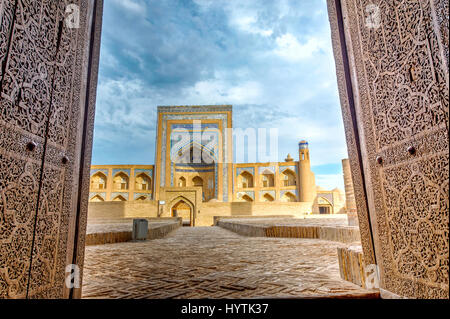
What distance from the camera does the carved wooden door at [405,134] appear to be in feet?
3.34

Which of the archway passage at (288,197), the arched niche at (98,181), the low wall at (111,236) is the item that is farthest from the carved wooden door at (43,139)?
the arched niche at (98,181)

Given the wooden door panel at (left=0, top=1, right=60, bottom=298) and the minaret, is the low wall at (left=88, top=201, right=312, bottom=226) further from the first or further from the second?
the wooden door panel at (left=0, top=1, right=60, bottom=298)

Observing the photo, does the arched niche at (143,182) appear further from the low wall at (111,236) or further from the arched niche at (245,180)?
the low wall at (111,236)

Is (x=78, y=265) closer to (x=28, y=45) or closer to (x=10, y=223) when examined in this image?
(x=10, y=223)

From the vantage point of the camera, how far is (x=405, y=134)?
3.86 ft

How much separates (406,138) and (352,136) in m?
0.37

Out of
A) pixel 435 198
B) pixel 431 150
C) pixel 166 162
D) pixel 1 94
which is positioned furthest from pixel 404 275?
pixel 166 162

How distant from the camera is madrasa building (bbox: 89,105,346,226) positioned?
589 inches

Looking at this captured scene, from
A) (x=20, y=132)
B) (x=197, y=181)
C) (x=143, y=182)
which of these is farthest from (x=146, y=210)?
(x=20, y=132)

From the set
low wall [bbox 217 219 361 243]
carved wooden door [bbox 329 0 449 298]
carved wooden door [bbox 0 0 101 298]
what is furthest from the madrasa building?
carved wooden door [bbox 329 0 449 298]

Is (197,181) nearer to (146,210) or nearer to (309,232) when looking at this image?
(146,210)

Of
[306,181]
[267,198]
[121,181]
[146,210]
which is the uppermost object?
[121,181]

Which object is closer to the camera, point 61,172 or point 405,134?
point 405,134

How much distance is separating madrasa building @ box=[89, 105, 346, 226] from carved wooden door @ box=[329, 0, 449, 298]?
1377 cm
